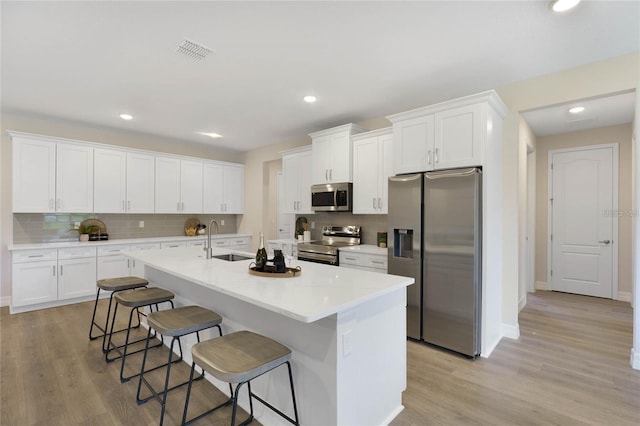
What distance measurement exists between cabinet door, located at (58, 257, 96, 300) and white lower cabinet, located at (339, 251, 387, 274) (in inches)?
146

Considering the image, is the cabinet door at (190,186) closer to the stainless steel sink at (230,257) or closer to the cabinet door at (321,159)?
the cabinet door at (321,159)

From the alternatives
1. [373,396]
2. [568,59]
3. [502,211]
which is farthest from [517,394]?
[568,59]

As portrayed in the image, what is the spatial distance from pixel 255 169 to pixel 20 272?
3956mm

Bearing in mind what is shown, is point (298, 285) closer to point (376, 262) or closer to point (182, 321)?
point (182, 321)

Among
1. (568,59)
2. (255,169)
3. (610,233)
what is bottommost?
(610,233)

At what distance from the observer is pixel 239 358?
154 cm

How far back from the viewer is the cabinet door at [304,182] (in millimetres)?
5012

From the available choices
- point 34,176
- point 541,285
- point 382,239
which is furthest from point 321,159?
point 541,285

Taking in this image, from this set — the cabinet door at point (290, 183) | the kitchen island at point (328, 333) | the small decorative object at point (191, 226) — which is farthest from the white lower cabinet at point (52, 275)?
the kitchen island at point (328, 333)

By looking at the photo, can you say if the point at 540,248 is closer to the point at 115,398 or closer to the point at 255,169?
the point at 255,169

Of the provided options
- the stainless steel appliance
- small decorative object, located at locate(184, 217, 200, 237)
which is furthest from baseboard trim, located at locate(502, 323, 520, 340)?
small decorative object, located at locate(184, 217, 200, 237)

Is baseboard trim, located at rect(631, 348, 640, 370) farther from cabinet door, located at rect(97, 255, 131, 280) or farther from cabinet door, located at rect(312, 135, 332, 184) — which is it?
cabinet door, located at rect(97, 255, 131, 280)

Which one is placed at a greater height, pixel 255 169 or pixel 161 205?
pixel 255 169

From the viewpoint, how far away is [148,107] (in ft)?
13.2
